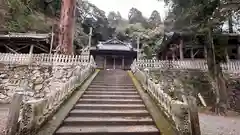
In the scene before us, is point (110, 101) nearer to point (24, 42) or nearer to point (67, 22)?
point (67, 22)

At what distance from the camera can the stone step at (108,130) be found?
14.4ft

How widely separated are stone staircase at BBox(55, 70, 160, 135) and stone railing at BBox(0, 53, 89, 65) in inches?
273

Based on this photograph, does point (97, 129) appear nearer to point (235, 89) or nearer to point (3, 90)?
point (3, 90)

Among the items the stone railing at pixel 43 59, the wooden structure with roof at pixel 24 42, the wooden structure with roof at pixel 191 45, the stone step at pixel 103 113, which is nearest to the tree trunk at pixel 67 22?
the stone railing at pixel 43 59

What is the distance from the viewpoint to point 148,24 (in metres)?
49.0

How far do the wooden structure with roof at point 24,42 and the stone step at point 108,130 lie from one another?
49.7ft

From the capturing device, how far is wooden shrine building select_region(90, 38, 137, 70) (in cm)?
2697

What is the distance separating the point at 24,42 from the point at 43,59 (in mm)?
5699

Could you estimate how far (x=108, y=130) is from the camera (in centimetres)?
455

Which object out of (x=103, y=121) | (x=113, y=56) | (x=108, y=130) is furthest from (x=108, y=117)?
(x=113, y=56)

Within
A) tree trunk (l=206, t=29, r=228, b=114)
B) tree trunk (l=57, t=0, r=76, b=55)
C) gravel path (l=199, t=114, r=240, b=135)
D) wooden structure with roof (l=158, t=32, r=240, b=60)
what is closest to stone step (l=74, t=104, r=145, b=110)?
gravel path (l=199, t=114, r=240, b=135)

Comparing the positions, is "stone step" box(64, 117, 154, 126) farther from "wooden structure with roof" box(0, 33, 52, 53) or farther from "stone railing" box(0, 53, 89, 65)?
"wooden structure with roof" box(0, 33, 52, 53)

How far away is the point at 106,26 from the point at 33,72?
101 ft

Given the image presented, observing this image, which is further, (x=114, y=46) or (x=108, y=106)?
(x=114, y=46)
